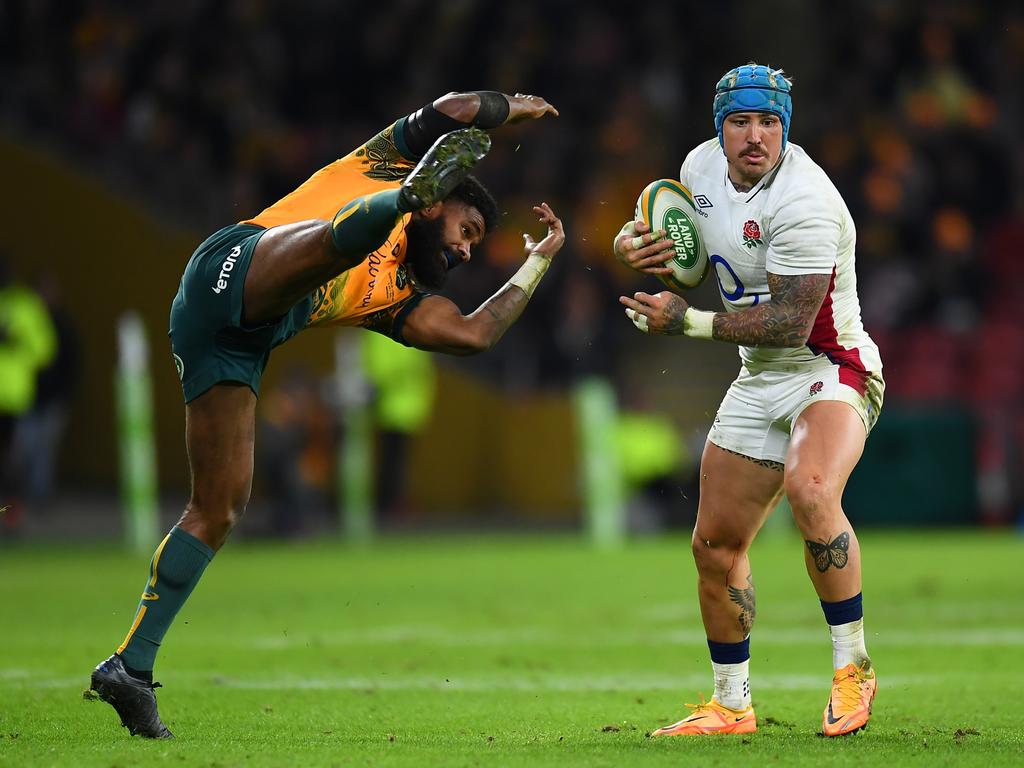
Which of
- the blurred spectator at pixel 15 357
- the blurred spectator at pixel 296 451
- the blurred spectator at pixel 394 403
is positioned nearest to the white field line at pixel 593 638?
the blurred spectator at pixel 296 451

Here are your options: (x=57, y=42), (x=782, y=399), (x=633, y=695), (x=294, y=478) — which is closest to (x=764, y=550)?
(x=294, y=478)

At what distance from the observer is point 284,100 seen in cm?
2102

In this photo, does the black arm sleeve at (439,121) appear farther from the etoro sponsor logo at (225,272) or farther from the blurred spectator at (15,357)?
the blurred spectator at (15,357)

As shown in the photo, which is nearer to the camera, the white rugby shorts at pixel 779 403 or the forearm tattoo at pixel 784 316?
the forearm tattoo at pixel 784 316

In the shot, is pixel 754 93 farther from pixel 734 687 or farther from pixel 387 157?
pixel 734 687

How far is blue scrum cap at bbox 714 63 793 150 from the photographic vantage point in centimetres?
609

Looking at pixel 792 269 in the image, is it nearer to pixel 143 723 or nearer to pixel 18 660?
pixel 143 723

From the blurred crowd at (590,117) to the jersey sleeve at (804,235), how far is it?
1184cm

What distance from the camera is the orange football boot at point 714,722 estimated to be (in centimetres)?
614

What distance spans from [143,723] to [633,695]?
2281mm

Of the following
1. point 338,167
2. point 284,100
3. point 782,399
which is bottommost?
point 782,399

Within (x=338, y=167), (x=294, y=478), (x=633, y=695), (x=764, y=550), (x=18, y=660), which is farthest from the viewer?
(x=294, y=478)

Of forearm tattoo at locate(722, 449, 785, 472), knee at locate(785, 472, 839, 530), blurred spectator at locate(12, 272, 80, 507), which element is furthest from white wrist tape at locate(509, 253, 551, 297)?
blurred spectator at locate(12, 272, 80, 507)

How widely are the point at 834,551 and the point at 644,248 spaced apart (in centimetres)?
131
